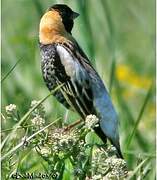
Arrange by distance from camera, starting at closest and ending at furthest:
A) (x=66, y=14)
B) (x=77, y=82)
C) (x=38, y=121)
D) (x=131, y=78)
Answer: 1. (x=38, y=121)
2. (x=77, y=82)
3. (x=66, y=14)
4. (x=131, y=78)

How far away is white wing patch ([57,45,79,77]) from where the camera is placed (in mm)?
4184

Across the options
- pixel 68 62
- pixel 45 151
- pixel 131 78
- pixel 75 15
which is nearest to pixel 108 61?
pixel 131 78

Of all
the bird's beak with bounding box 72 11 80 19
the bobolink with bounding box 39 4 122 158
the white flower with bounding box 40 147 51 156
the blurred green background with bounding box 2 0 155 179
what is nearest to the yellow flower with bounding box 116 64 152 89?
the blurred green background with bounding box 2 0 155 179

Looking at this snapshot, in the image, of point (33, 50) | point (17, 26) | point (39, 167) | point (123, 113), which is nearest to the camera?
point (39, 167)

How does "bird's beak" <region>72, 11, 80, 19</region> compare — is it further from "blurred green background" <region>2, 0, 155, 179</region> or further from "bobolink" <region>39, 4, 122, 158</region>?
"bobolink" <region>39, 4, 122, 158</region>

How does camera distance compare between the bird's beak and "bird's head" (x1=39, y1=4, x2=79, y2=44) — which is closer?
"bird's head" (x1=39, y1=4, x2=79, y2=44)

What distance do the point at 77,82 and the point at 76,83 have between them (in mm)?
13

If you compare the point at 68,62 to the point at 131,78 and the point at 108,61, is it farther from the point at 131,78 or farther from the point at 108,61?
the point at 131,78

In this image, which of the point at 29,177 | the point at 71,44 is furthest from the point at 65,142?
the point at 71,44

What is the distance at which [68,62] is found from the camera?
13.8ft

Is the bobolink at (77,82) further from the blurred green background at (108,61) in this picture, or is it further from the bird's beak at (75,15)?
the bird's beak at (75,15)

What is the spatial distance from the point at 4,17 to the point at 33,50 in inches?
69.5

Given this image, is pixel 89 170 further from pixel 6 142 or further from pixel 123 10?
pixel 123 10

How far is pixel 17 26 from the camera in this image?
24.8 feet
